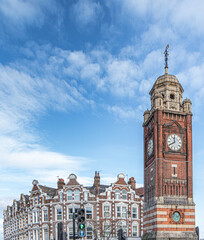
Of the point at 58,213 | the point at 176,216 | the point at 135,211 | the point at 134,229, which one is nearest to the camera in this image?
the point at 176,216

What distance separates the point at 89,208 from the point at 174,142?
21433mm

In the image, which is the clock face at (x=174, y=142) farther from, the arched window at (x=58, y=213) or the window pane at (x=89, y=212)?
the arched window at (x=58, y=213)

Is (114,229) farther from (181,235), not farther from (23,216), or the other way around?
(23,216)

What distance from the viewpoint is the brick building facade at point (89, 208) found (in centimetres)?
5775

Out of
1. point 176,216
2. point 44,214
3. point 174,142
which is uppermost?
point 174,142

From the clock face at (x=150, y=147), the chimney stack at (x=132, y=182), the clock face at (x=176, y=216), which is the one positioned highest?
the clock face at (x=150, y=147)

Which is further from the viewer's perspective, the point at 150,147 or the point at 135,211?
the point at 135,211

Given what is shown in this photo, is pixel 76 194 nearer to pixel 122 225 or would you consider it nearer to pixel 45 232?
pixel 45 232

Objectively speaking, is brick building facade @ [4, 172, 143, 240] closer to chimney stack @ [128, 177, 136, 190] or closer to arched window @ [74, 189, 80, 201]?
arched window @ [74, 189, 80, 201]

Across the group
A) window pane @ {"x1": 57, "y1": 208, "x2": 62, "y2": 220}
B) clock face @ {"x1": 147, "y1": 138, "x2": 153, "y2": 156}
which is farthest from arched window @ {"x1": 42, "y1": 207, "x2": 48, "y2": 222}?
clock face @ {"x1": 147, "y1": 138, "x2": 153, "y2": 156}

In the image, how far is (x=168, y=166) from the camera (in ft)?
155

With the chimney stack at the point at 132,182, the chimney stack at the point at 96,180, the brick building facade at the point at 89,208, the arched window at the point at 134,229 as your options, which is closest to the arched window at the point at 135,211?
the brick building facade at the point at 89,208

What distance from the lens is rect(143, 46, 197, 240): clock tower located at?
44.3 meters

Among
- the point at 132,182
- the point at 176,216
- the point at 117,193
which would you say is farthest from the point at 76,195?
the point at 176,216
